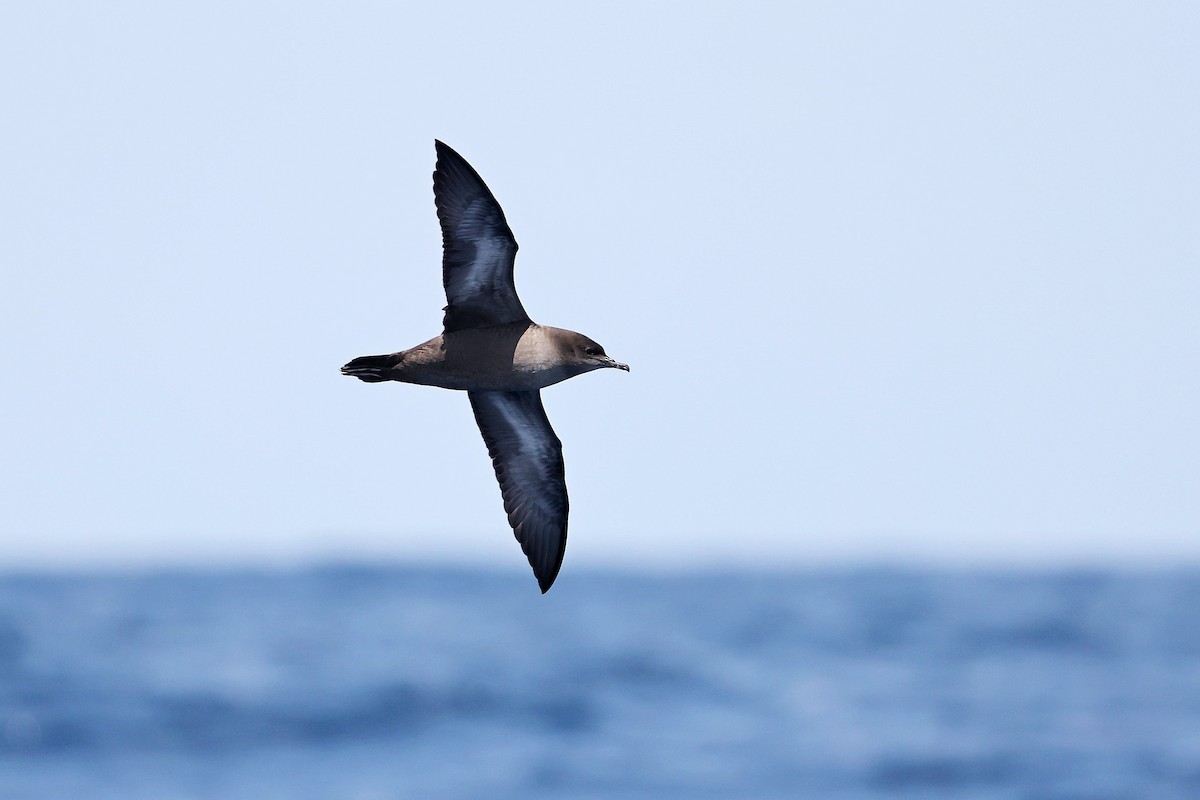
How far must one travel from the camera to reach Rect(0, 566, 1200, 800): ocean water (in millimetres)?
30141

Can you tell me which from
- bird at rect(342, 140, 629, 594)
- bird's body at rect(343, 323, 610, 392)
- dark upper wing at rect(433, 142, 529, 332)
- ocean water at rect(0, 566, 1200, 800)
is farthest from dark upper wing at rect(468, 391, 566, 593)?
ocean water at rect(0, 566, 1200, 800)

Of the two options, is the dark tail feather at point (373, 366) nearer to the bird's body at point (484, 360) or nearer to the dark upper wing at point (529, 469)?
the bird's body at point (484, 360)

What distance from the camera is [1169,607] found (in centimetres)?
6325

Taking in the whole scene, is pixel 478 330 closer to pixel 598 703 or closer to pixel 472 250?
pixel 472 250

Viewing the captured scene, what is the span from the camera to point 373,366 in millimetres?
11812

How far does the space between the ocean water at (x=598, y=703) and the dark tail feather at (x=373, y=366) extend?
60.4 feet

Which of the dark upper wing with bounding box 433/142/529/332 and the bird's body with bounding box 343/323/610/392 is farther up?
the dark upper wing with bounding box 433/142/529/332

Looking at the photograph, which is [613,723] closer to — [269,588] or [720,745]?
[720,745]

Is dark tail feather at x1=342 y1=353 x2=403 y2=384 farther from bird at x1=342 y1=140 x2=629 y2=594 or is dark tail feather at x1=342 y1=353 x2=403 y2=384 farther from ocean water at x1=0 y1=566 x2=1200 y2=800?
ocean water at x1=0 y1=566 x2=1200 y2=800

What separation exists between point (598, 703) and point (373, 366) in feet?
84.0

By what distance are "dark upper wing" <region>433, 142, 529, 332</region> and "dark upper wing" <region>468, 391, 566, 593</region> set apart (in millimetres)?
1236

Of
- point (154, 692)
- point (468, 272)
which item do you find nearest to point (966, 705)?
point (154, 692)

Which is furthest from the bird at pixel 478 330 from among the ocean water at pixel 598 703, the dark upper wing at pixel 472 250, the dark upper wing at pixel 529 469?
the ocean water at pixel 598 703

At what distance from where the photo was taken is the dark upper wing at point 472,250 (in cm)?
1163
